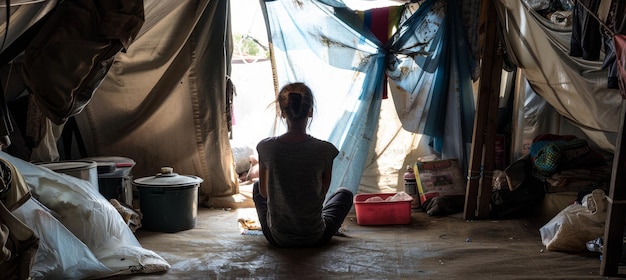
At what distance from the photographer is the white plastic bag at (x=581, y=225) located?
383 cm

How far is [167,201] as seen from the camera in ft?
15.1

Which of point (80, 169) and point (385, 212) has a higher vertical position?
point (80, 169)

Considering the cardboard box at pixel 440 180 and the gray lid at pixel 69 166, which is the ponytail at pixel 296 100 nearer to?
the gray lid at pixel 69 166

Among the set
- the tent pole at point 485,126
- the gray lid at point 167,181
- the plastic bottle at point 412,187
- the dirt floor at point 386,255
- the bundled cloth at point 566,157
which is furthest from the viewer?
the plastic bottle at point 412,187

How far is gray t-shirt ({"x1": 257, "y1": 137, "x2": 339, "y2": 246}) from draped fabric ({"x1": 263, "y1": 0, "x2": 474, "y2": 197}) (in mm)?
1387

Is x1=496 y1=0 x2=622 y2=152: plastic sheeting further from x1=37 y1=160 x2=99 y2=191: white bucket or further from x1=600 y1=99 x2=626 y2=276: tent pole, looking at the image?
x1=37 y1=160 x2=99 y2=191: white bucket

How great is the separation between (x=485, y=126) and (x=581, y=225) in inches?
50.8

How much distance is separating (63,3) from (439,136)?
12.4ft

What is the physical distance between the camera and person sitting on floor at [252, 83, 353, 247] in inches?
157

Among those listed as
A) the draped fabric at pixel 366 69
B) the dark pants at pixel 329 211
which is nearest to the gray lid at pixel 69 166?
the dark pants at pixel 329 211

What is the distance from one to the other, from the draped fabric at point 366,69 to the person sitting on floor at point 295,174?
53.7 inches

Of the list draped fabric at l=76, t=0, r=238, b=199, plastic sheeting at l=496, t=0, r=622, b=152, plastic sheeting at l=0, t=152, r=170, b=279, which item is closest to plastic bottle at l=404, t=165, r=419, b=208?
plastic sheeting at l=496, t=0, r=622, b=152

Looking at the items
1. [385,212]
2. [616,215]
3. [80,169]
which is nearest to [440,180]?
[385,212]

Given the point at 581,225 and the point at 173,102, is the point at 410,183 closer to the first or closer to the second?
the point at 581,225
